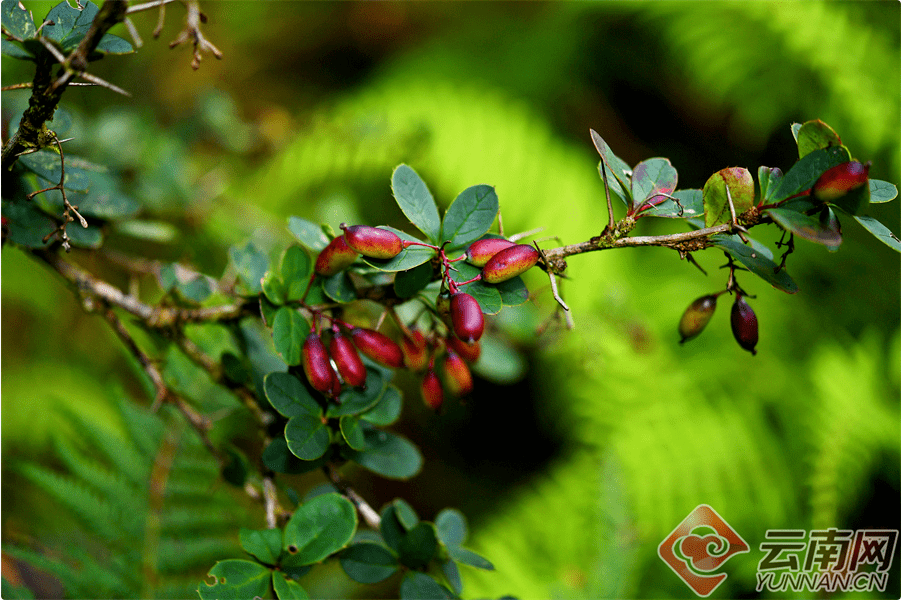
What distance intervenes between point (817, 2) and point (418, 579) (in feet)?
5.61

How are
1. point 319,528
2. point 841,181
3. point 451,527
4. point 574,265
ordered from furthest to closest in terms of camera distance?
1. point 574,265
2. point 451,527
3. point 319,528
4. point 841,181

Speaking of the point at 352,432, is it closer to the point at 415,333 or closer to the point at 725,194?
the point at 415,333

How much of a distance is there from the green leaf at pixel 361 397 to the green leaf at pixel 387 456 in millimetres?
39

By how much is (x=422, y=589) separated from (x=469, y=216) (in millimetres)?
278

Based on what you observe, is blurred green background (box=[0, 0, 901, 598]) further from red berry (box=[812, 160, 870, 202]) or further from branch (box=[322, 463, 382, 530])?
red berry (box=[812, 160, 870, 202])

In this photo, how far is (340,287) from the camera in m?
0.40

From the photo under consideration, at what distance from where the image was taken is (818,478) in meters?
1.06

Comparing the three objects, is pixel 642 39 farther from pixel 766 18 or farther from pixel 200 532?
pixel 200 532

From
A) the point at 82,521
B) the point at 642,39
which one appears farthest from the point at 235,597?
the point at 642,39

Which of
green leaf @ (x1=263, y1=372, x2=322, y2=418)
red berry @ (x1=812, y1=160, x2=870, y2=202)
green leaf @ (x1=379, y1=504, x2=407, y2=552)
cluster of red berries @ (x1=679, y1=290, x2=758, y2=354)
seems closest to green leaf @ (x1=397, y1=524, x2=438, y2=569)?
green leaf @ (x1=379, y1=504, x2=407, y2=552)

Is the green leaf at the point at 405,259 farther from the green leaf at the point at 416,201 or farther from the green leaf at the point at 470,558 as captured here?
the green leaf at the point at 470,558

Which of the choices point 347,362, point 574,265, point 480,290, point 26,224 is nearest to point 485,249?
point 480,290

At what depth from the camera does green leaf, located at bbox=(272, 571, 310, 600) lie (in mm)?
347

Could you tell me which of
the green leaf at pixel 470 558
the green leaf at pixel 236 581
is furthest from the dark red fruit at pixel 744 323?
the green leaf at pixel 236 581
